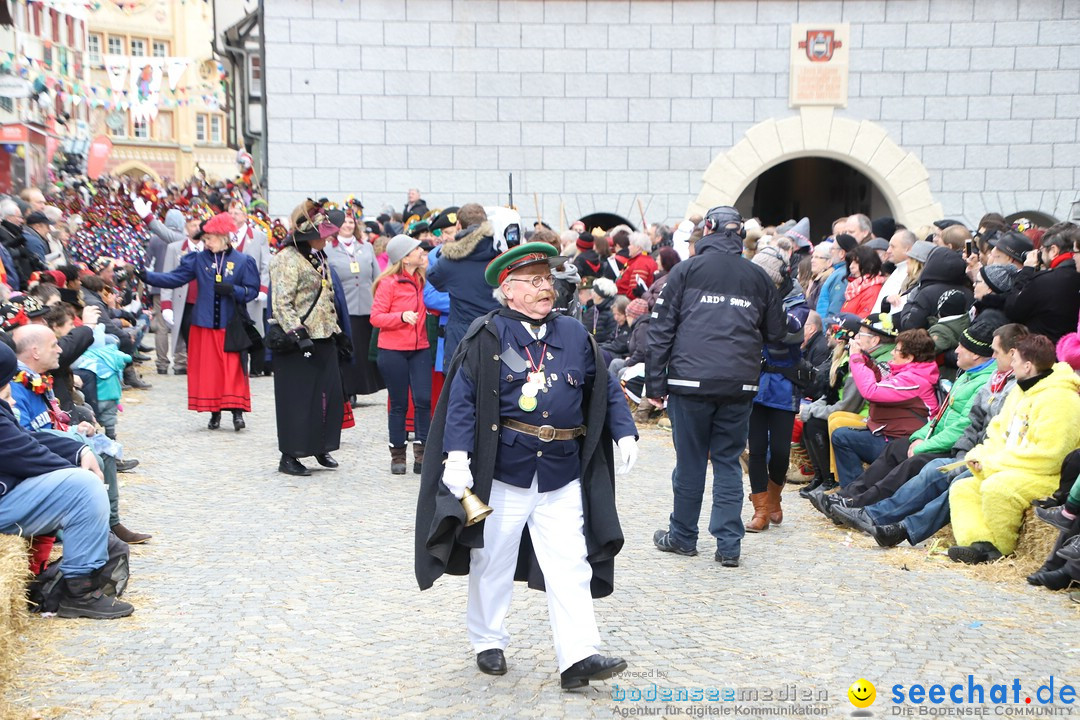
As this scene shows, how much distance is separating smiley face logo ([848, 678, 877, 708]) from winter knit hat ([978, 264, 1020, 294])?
4.51 meters

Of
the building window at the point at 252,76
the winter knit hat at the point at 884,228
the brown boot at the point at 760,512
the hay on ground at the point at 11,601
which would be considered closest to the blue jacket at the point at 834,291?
the winter knit hat at the point at 884,228

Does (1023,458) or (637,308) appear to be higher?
(637,308)

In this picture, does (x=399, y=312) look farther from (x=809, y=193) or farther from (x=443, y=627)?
(x=809, y=193)

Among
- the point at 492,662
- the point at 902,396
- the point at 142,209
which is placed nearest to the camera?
the point at 492,662

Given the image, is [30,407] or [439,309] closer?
[30,407]

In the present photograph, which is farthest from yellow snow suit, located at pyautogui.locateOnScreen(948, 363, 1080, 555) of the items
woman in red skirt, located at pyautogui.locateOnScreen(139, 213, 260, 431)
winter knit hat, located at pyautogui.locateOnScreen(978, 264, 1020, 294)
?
woman in red skirt, located at pyautogui.locateOnScreen(139, 213, 260, 431)

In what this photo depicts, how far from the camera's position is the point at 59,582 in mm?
6062

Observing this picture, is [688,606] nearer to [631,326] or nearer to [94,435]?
[94,435]

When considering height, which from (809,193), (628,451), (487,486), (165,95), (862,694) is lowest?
(862,694)

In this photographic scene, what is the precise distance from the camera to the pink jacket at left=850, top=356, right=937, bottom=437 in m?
8.70

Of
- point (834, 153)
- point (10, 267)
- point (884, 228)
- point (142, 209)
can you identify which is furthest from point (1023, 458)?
point (142, 209)

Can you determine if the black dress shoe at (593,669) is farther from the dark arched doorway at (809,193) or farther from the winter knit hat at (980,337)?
the dark arched doorway at (809,193)

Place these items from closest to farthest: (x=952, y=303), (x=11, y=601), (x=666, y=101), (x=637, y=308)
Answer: (x=11, y=601)
(x=952, y=303)
(x=637, y=308)
(x=666, y=101)

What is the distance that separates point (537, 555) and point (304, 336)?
507 cm
